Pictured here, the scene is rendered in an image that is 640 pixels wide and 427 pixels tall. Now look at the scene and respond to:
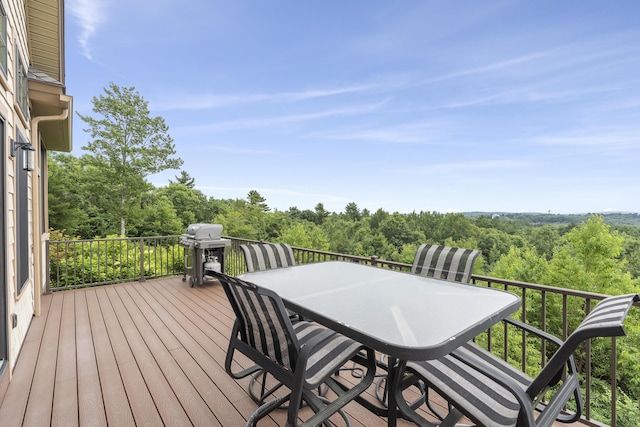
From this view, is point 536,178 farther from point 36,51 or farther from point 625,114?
point 36,51

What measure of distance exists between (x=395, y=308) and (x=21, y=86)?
4.62m

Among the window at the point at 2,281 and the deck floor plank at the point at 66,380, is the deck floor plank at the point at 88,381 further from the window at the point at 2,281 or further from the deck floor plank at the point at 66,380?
the window at the point at 2,281

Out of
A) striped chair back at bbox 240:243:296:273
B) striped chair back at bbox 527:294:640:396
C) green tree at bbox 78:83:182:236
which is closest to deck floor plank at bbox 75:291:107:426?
striped chair back at bbox 240:243:296:273

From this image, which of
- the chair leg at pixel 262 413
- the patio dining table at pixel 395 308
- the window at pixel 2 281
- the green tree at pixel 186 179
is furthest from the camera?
the green tree at pixel 186 179

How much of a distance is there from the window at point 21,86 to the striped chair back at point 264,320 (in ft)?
11.3

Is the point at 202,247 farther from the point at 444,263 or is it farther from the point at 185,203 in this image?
the point at 185,203

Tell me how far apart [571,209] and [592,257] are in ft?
27.0

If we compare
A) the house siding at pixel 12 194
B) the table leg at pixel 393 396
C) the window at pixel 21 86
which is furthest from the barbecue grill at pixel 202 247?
the table leg at pixel 393 396

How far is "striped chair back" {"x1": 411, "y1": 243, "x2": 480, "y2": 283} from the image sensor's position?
2598 millimetres

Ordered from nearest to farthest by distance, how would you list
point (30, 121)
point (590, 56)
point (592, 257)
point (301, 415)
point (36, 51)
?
point (301, 415) → point (30, 121) → point (36, 51) → point (590, 56) → point (592, 257)

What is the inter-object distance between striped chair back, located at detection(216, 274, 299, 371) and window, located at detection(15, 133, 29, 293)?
2.89 meters

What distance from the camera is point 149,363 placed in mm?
2662

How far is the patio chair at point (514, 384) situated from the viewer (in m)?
1.10

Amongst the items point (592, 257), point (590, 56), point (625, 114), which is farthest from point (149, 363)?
point (625, 114)
